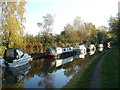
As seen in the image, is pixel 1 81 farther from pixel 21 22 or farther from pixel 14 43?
pixel 21 22

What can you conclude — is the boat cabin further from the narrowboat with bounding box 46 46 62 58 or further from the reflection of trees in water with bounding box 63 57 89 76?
the narrowboat with bounding box 46 46 62 58

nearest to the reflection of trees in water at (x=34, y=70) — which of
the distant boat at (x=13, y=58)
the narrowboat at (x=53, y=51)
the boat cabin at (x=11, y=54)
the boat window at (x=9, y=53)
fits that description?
the distant boat at (x=13, y=58)

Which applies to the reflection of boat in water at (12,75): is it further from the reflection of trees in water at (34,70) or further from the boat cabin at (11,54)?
the boat cabin at (11,54)

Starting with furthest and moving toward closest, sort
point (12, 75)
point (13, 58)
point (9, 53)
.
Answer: point (9, 53), point (13, 58), point (12, 75)

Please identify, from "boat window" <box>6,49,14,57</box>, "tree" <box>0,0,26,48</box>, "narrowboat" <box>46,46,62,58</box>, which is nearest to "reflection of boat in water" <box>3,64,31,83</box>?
"boat window" <box>6,49,14,57</box>

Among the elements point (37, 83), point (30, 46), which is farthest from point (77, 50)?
point (37, 83)

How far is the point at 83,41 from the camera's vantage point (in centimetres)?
6619

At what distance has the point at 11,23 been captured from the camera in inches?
910

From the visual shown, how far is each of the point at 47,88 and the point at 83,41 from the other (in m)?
56.9

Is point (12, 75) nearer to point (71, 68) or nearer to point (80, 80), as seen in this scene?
point (80, 80)

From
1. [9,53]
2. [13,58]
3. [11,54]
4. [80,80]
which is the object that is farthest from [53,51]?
[80,80]

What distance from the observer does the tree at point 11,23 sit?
22.8 meters

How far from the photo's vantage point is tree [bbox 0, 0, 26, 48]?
74.8ft

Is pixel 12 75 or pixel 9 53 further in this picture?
pixel 9 53
